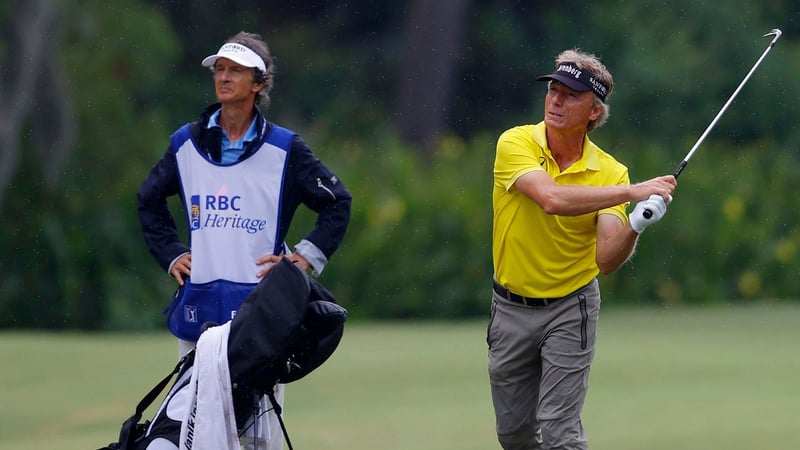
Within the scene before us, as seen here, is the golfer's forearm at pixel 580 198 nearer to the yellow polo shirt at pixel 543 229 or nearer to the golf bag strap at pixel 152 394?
the yellow polo shirt at pixel 543 229

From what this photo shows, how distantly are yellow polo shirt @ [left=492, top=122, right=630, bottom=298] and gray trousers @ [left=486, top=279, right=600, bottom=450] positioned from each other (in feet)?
0.30

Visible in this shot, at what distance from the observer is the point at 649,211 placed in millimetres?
6516

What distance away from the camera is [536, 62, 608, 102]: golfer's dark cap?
7.03m

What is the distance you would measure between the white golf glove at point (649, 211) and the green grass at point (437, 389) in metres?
3.65

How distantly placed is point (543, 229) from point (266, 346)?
171 centimetres

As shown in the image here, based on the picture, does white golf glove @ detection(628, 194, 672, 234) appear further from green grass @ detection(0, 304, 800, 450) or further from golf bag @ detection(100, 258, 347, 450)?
green grass @ detection(0, 304, 800, 450)

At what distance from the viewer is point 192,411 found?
5887 mm

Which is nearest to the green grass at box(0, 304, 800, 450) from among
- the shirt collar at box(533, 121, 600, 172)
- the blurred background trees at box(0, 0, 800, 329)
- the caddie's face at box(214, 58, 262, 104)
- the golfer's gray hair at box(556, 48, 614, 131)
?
the blurred background trees at box(0, 0, 800, 329)

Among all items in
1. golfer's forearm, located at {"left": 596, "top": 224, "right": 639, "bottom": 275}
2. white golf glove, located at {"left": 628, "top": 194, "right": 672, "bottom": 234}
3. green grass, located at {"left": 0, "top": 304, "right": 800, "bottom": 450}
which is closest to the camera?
white golf glove, located at {"left": 628, "top": 194, "right": 672, "bottom": 234}

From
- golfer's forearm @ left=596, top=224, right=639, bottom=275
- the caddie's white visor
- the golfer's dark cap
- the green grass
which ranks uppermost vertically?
the caddie's white visor

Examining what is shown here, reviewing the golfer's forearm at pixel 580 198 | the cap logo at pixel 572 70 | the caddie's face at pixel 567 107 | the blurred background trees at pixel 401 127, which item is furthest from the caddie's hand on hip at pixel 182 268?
the blurred background trees at pixel 401 127

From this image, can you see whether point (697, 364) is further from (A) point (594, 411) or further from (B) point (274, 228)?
(B) point (274, 228)

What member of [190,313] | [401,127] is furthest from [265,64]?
[401,127]

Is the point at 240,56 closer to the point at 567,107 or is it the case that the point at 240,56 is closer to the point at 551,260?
the point at 567,107
